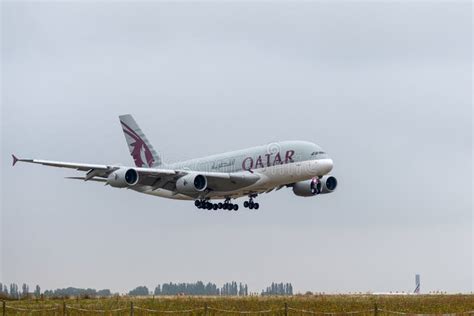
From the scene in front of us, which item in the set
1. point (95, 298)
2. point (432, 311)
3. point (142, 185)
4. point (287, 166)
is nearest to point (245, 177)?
point (287, 166)

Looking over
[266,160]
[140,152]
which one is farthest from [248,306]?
[140,152]

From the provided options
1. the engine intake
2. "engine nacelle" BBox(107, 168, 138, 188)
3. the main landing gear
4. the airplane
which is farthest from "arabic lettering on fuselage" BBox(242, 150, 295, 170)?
"engine nacelle" BBox(107, 168, 138, 188)

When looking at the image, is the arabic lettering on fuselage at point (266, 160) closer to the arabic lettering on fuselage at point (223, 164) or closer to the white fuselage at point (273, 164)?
the white fuselage at point (273, 164)

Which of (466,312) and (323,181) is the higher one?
(323,181)

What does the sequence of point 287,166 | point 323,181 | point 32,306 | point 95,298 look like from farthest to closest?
1. point 323,181
2. point 287,166
3. point 95,298
4. point 32,306

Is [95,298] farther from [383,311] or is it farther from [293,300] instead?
[383,311]

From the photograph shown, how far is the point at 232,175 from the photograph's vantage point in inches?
3521

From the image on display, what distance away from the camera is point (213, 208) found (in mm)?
94062

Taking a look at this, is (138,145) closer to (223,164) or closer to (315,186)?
(223,164)

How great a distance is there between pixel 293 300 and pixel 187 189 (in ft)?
100

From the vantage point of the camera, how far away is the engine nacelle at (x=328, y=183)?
9338cm

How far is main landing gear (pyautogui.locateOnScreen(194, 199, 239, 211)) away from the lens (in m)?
93.6

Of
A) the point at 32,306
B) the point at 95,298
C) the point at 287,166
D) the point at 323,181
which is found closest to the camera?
the point at 32,306

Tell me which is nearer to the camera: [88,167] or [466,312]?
[466,312]
